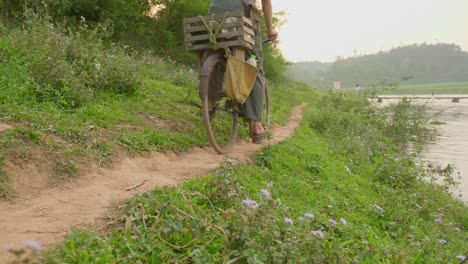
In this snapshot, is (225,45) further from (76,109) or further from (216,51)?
(76,109)

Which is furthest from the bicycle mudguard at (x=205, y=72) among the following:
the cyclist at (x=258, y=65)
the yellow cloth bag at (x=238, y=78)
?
the cyclist at (x=258, y=65)

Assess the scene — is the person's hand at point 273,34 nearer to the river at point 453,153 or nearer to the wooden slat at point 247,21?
the wooden slat at point 247,21

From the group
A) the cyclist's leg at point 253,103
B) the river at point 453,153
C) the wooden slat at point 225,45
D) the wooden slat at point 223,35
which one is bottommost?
the river at point 453,153

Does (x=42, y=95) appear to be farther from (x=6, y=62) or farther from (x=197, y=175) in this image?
(x=197, y=175)

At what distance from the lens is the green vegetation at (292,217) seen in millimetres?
2150

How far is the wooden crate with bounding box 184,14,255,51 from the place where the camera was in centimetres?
421

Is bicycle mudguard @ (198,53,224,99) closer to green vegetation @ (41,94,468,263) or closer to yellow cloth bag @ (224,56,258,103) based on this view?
yellow cloth bag @ (224,56,258,103)

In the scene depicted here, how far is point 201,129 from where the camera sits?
525cm

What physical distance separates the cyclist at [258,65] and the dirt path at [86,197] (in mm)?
844

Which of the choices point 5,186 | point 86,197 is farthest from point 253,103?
point 5,186

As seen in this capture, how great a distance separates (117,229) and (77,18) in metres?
10.0

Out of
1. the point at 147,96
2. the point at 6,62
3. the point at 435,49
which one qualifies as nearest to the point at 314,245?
the point at 147,96

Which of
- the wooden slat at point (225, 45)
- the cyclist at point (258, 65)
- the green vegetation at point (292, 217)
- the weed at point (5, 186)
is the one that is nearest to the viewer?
the green vegetation at point (292, 217)

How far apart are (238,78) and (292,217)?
178 cm
